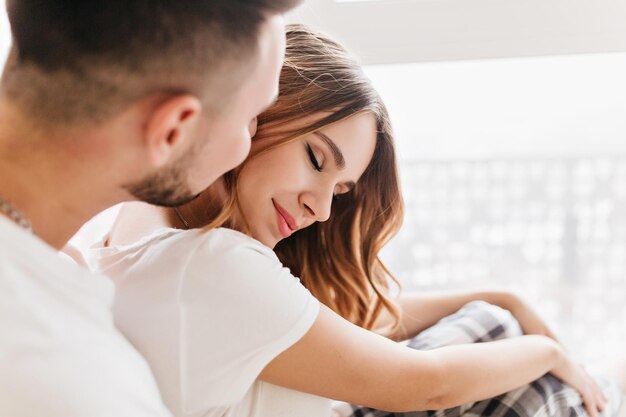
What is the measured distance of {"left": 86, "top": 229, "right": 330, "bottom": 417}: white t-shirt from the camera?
1114 mm

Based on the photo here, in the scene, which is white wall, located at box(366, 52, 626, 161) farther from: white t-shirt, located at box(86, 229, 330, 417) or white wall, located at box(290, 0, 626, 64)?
white t-shirt, located at box(86, 229, 330, 417)

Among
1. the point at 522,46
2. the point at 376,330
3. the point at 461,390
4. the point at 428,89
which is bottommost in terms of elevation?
the point at 376,330

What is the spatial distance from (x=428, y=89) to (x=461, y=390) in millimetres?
874

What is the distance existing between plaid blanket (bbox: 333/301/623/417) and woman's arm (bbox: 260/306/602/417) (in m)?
0.05

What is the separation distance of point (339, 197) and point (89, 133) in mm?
720

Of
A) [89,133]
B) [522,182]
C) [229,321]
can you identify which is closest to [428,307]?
[522,182]

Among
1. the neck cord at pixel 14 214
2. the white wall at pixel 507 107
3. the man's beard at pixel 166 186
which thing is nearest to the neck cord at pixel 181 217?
the man's beard at pixel 166 186

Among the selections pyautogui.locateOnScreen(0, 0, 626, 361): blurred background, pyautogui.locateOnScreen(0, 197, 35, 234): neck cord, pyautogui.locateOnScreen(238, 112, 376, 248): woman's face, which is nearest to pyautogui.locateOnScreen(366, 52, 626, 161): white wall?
pyautogui.locateOnScreen(0, 0, 626, 361): blurred background

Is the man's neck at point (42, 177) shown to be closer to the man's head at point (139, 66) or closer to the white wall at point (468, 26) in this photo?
the man's head at point (139, 66)

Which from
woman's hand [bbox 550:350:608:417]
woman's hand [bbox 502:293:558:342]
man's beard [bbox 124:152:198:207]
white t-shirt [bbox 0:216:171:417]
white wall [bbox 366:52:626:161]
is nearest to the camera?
white t-shirt [bbox 0:216:171:417]

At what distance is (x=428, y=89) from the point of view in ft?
6.34

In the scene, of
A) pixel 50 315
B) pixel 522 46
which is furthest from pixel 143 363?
pixel 522 46

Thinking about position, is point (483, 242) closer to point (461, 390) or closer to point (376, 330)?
point (376, 330)

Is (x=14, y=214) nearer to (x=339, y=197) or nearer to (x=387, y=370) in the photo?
(x=387, y=370)
